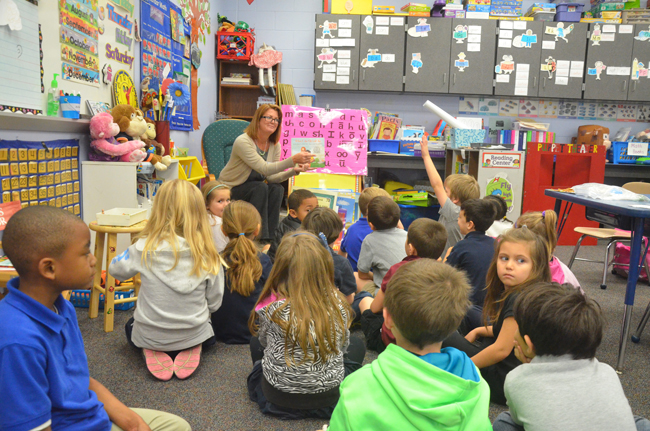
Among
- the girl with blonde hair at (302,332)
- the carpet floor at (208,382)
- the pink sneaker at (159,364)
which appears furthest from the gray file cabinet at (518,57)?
→ the pink sneaker at (159,364)

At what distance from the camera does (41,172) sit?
2342 mm

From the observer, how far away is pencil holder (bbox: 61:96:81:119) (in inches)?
96.5

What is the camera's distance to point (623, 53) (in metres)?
4.97

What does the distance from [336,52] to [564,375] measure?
4.47m

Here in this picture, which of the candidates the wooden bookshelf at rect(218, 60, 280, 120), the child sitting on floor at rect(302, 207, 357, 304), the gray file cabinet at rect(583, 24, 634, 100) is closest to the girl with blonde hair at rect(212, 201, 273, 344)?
the child sitting on floor at rect(302, 207, 357, 304)

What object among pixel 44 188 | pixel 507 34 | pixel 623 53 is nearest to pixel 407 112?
pixel 507 34

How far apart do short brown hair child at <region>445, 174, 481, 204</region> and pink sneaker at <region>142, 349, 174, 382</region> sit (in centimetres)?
172

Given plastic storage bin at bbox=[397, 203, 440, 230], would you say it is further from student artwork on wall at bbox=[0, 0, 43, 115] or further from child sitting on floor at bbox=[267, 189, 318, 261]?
student artwork on wall at bbox=[0, 0, 43, 115]

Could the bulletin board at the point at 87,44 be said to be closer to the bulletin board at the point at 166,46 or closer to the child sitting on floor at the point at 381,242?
the bulletin board at the point at 166,46

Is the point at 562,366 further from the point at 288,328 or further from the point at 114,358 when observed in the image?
the point at 114,358

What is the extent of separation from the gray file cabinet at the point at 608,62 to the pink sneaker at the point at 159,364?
193 inches

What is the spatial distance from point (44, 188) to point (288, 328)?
1.62 metres

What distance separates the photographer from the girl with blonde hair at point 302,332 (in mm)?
1436

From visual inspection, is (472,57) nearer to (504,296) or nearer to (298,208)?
(298,208)
